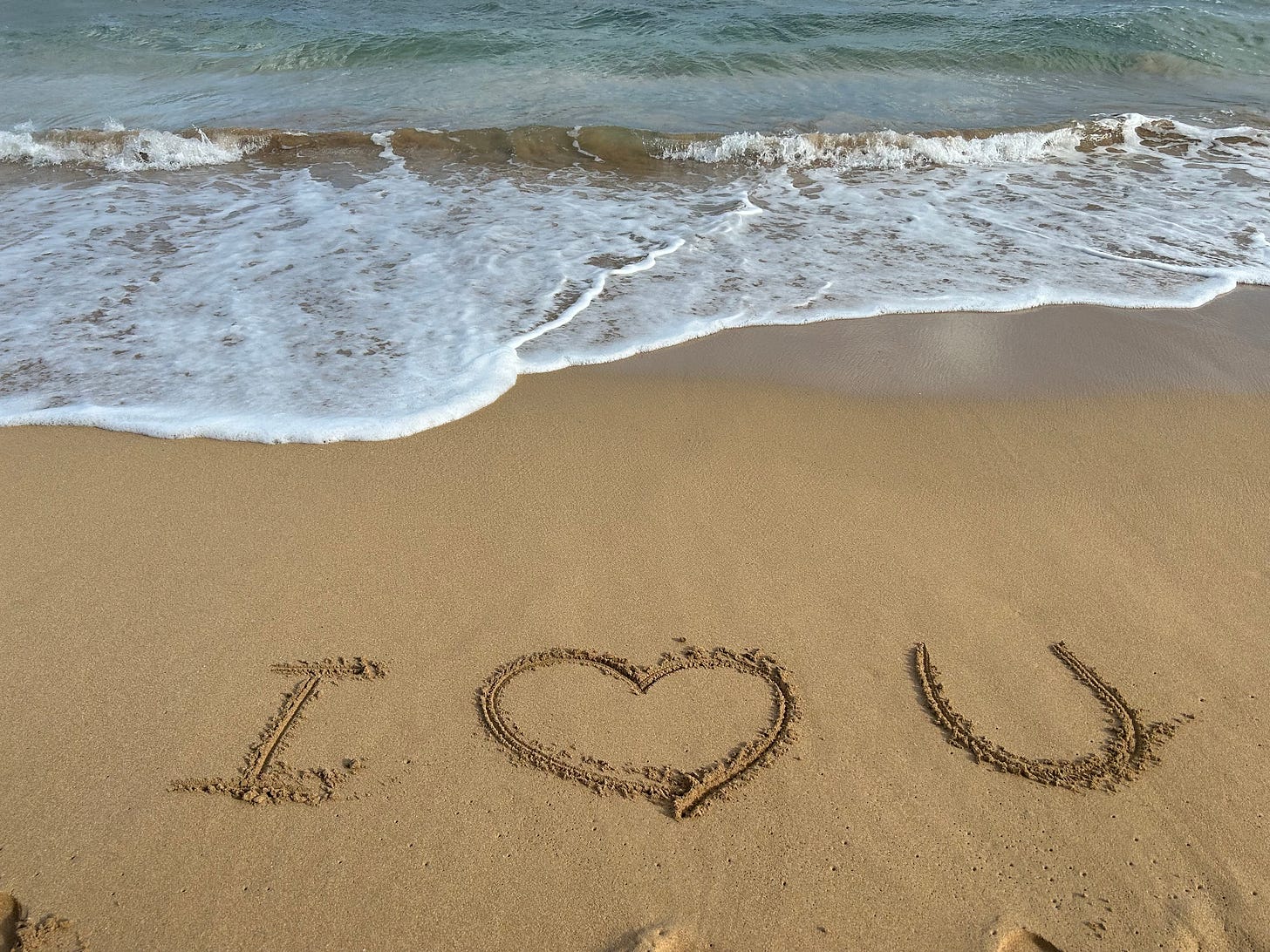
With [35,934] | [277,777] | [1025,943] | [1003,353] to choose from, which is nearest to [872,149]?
[1003,353]

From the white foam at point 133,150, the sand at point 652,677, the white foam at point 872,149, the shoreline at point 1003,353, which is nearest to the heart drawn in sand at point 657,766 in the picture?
the sand at point 652,677

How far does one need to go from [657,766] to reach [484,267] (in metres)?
3.93

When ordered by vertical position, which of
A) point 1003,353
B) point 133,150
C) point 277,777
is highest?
point 133,150

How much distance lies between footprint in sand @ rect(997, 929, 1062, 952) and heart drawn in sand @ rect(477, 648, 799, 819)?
25.6 inches

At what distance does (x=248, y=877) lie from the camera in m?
1.93

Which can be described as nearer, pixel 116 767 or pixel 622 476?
pixel 116 767

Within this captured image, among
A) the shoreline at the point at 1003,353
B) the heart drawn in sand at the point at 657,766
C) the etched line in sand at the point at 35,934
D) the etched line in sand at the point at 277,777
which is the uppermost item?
the etched line in sand at the point at 35,934

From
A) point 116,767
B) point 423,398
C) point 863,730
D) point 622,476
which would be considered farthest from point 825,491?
point 116,767

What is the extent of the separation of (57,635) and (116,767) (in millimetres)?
654

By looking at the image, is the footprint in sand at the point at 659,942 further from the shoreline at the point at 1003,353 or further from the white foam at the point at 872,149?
the white foam at the point at 872,149

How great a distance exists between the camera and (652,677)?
249 centimetres

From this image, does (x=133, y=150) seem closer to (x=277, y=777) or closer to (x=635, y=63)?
(x=635, y=63)

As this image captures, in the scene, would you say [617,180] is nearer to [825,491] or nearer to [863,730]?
[825,491]

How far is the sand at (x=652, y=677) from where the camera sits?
192cm
